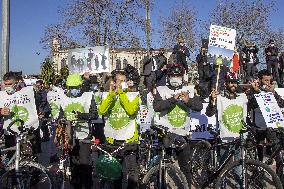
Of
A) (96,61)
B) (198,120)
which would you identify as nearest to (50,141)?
(96,61)

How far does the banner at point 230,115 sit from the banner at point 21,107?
315cm

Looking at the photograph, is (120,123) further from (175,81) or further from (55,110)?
(55,110)

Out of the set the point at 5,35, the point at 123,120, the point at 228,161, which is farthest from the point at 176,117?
the point at 5,35

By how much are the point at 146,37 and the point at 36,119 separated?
24.5 metres

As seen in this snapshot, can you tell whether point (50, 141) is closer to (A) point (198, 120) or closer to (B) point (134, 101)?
(A) point (198, 120)

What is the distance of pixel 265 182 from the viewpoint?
6117mm

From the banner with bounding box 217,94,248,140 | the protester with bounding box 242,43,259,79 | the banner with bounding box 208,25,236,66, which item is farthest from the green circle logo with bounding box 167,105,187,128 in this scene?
the protester with bounding box 242,43,259,79

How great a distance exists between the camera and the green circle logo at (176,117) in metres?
7.06

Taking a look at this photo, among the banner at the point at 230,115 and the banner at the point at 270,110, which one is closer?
the banner at the point at 270,110

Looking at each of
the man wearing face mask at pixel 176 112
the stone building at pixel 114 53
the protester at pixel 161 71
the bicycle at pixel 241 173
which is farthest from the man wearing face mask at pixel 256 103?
the stone building at pixel 114 53

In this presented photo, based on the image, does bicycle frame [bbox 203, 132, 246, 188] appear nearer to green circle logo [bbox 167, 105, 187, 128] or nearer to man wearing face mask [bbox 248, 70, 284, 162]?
green circle logo [bbox 167, 105, 187, 128]

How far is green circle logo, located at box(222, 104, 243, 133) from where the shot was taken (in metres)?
7.18

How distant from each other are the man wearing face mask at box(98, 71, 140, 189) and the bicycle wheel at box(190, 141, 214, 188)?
4.24 ft

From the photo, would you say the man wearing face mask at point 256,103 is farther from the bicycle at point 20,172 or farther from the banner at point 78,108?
the bicycle at point 20,172
